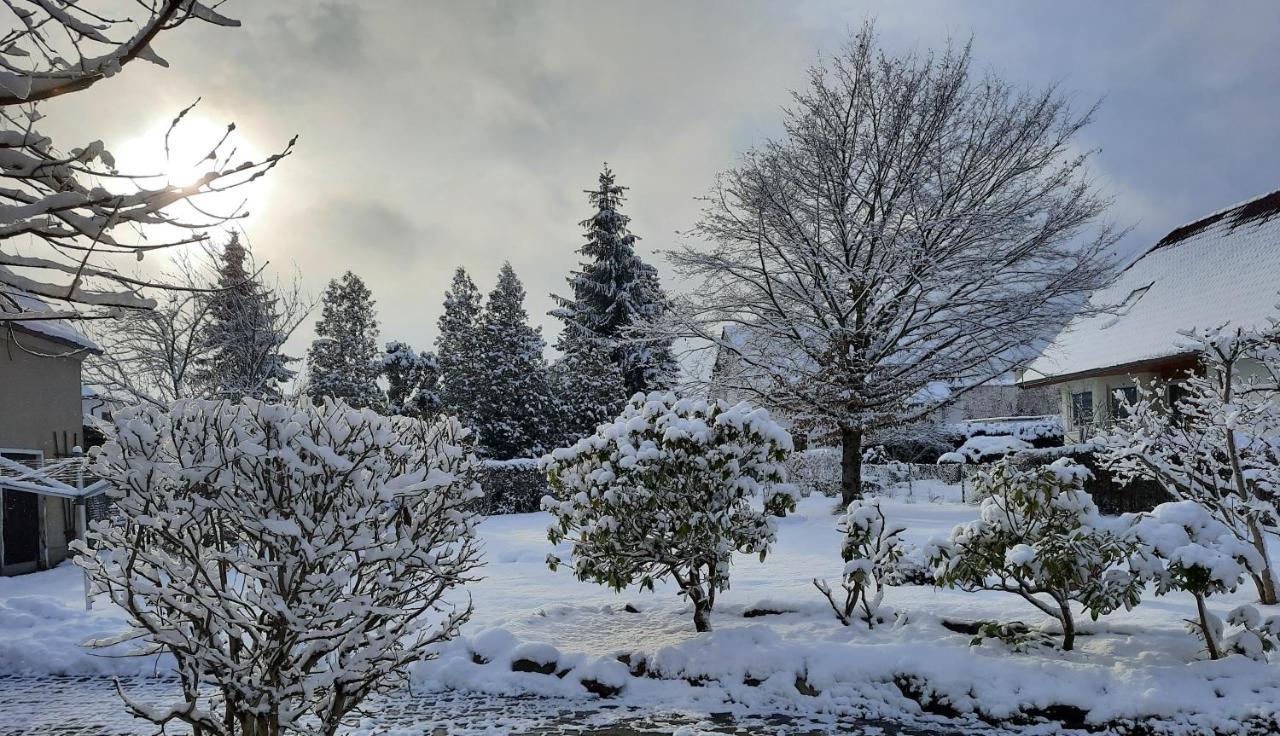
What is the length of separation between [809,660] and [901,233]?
10083mm

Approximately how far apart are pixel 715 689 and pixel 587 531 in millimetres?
→ 1715

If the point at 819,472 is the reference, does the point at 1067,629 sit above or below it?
above

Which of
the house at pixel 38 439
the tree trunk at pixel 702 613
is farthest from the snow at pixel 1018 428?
the house at pixel 38 439

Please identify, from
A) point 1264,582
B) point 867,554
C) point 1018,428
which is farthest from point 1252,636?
point 1018,428

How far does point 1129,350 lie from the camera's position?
1655 cm

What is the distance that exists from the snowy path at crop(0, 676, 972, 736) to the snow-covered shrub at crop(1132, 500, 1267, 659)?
1699 millimetres

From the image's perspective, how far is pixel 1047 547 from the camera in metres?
5.32

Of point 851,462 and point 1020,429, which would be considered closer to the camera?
point 851,462

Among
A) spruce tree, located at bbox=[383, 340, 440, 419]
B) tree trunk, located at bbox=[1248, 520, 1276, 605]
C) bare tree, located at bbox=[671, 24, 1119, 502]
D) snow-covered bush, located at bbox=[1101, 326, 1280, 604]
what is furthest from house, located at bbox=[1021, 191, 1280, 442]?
spruce tree, located at bbox=[383, 340, 440, 419]

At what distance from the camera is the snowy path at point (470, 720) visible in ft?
16.9

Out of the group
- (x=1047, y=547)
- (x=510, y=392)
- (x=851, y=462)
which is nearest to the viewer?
(x=1047, y=547)

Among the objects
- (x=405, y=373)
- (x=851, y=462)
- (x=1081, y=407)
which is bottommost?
(x=851, y=462)

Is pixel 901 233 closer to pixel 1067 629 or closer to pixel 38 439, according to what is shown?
pixel 1067 629

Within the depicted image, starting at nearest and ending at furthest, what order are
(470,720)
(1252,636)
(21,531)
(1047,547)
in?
(1252,636) → (1047,547) → (470,720) → (21,531)
